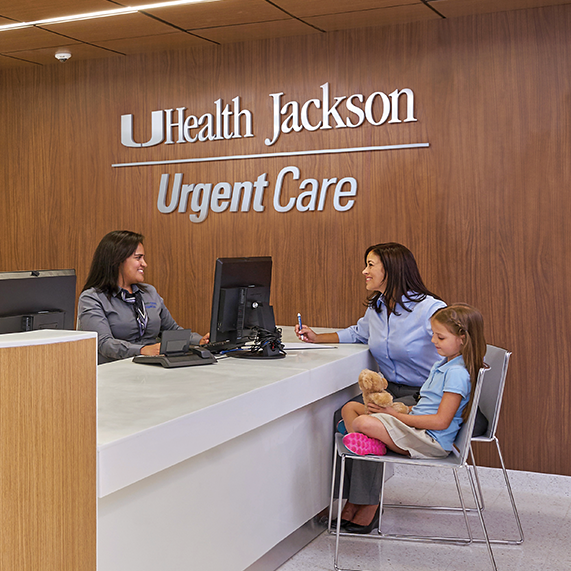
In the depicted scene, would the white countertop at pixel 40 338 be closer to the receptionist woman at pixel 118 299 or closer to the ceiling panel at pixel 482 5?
the receptionist woman at pixel 118 299

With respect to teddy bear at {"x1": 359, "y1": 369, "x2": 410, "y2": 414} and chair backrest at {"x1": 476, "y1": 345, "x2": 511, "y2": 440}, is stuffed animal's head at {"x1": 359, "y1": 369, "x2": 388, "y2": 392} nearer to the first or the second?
teddy bear at {"x1": 359, "y1": 369, "x2": 410, "y2": 414}

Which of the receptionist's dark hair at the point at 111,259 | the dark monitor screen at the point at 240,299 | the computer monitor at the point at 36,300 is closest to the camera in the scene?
the computer monitor at the point at 36,300

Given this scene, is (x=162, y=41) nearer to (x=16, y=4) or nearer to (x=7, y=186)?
(x=16, y=4)

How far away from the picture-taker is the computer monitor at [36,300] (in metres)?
2.61

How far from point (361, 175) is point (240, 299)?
1.55m

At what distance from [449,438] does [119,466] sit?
160cm

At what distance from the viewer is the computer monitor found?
8.57 ft

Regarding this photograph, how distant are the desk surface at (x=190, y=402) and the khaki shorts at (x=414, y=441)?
1.33ft

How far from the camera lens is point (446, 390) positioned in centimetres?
303

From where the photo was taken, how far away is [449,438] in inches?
121

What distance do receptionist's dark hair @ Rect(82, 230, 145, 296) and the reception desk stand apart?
720mm

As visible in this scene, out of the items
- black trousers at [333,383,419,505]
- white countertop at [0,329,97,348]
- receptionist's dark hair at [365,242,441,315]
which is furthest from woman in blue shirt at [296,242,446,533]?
white countertop at [0,329,97,348]

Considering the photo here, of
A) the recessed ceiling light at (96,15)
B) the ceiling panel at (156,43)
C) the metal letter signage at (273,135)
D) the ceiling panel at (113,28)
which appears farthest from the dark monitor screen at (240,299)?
the ceiling panel at (156,43)

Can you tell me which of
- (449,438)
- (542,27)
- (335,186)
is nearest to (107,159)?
(335,186)
